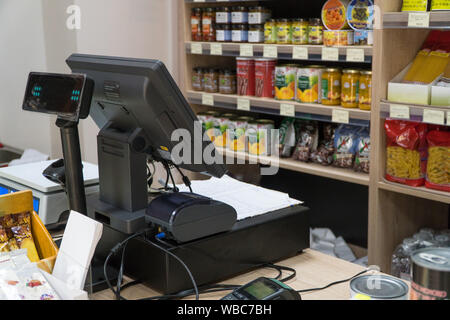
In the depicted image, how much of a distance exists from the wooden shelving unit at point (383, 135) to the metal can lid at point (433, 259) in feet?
4.86

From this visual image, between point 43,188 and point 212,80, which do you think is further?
point 212,80

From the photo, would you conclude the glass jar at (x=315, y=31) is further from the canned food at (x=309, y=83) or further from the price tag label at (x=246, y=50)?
the price tag label at (x=246, y=50)

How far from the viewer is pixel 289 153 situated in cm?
317

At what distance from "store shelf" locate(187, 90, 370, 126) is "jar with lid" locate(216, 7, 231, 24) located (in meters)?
0.45

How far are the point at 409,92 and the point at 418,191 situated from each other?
445 mm

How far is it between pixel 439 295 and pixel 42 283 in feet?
2.48

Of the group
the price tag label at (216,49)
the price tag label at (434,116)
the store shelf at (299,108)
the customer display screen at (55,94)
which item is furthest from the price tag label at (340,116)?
the customer display screen at (55,94)

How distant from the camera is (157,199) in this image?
1.40 metres

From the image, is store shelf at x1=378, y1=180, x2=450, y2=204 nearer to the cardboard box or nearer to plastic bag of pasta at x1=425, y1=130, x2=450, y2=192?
plastic bag of pasta at x1=425, y1=130, x2=450, y2=192

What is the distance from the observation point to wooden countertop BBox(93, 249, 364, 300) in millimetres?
1386

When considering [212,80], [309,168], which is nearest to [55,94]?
[309,168]

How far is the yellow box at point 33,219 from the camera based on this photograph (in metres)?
1.38

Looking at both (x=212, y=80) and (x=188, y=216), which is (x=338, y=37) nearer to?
(x=212, y=80)

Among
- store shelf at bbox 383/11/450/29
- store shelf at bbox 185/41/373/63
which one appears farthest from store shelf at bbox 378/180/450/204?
store shelf at bbox 383/11/450/29
